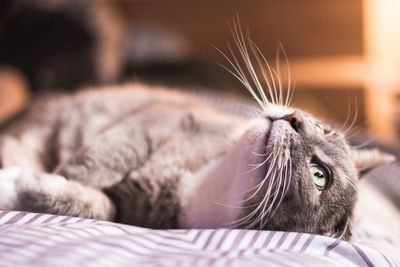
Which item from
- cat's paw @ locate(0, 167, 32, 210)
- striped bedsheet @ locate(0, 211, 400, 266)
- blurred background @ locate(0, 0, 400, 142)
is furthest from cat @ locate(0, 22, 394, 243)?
blurred background @ locate(0, 0, 400, 142)

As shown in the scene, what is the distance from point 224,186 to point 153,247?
36cm

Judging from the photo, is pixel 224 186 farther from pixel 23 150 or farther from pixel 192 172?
pixel 23 150

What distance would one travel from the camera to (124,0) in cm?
370

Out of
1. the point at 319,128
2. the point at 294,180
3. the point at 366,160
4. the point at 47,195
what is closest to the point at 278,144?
the point at 294,180

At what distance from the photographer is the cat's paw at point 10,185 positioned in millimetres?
835

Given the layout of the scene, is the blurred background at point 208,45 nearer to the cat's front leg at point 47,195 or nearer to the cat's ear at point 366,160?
the cat's ear at point 366,160

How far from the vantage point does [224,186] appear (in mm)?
Answer: 967

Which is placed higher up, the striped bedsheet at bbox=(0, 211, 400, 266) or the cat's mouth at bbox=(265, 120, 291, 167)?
the cat's mouth at bbox=(265, 120, 291, 167)

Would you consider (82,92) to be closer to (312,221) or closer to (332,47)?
(312,221)

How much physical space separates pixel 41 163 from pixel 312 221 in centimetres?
86

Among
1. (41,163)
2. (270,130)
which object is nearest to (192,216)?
(270,130)

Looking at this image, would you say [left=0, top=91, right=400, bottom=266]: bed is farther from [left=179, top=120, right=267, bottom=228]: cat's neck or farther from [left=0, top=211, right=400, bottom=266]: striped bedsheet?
[left=179, top=120, right=267, bottom=228]: cat's neck

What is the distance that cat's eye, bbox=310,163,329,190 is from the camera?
91cm

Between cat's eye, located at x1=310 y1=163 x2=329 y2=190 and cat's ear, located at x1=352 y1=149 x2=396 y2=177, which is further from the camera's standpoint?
cat's ear, located at x1=352 y1=149 x2=396 y2=177
